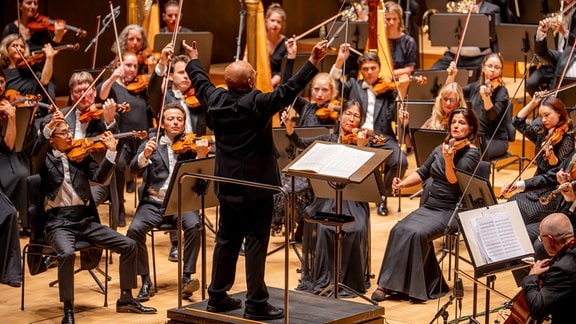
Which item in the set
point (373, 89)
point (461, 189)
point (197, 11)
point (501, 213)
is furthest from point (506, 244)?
point (197, 11)

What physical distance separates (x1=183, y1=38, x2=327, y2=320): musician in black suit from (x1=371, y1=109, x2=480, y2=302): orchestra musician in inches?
63.6

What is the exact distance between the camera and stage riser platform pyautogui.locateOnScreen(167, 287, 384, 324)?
5.96 meters

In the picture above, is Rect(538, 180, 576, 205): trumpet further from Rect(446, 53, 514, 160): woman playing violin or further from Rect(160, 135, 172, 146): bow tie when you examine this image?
Rect(160, 135, 172, 146): bow tie

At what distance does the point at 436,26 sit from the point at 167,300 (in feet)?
13.1

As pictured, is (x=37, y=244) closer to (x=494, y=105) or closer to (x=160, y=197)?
(x=160, y=197)

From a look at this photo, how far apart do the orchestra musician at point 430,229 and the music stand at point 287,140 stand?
0.95 meters

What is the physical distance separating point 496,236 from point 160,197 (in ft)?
7.79

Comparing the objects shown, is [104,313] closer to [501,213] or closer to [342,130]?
[342,130]

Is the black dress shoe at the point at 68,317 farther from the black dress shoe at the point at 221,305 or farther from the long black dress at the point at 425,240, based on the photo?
the long black dress at the point at 425,240

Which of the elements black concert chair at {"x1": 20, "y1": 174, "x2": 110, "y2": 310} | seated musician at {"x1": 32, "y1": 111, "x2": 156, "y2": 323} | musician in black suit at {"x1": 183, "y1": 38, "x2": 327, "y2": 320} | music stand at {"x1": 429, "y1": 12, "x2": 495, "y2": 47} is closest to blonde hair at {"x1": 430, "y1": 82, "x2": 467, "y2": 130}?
music stand at {"x1": 429, "y1": 12, "x2": 495, "y2": 47}

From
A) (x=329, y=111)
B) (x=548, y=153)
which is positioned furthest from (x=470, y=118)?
(x=329, y=111)

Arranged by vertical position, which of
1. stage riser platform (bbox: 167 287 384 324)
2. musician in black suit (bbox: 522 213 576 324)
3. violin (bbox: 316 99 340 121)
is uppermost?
violin (bbox: 316 99 340 121)

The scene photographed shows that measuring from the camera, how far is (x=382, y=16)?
10.1 meters

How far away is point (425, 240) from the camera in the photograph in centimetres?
744
